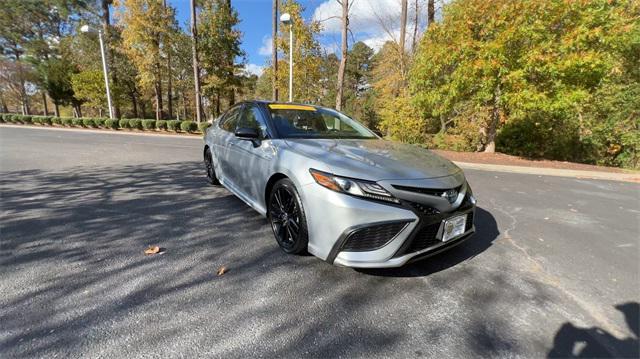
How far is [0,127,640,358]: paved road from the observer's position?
5.64 ft

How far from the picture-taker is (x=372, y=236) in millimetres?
2070

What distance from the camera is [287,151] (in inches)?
105

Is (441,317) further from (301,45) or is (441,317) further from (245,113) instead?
(301,45)

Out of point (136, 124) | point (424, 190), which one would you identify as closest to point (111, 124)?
point (136, 124)


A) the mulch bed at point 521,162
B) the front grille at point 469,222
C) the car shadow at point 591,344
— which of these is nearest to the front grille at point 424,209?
the front grille at point 469,222

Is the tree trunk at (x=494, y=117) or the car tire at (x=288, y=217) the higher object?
the tree trunk at (x=494, y=117)

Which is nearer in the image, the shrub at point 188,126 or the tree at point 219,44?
the shrub at point 188,126

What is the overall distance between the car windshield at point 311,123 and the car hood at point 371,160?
0.87 ft

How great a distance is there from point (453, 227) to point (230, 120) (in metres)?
3.49

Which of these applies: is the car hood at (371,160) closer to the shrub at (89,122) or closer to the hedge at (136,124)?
the hedge at (136,124)

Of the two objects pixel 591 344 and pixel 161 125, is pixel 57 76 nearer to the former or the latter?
pixel 161 125

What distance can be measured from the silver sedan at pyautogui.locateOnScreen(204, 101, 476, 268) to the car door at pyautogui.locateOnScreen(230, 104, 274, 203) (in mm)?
16

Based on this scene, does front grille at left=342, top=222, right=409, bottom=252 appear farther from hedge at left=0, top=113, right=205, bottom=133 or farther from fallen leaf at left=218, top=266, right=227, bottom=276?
hedge at left=0, top=113, right=205, bottom=133

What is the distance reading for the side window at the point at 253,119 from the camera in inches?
126
